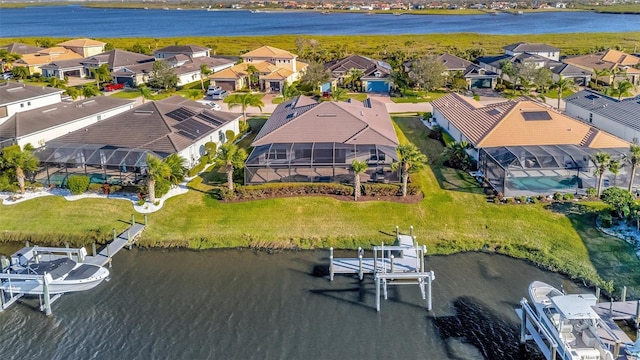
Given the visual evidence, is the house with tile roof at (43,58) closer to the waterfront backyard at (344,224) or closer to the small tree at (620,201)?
the waterfront backyard at (344,224)

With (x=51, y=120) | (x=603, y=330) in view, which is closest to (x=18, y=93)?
(x=51, y=120)

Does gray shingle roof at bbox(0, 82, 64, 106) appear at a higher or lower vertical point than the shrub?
higher

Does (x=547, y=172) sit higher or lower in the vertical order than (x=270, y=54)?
lower

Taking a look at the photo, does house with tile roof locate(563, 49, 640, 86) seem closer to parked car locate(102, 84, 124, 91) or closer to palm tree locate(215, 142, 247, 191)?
palm tree locate(215, 142, 247, 191)

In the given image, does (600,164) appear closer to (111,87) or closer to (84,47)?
(111,87)

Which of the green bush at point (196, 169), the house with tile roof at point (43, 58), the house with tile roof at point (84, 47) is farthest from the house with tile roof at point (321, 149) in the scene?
the house with tile roof at point (84, 47)

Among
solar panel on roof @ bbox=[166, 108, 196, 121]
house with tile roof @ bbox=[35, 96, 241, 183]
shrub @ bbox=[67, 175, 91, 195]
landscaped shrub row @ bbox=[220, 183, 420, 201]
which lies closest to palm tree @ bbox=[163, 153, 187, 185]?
house with tile roof @ bbox=[35, 96, 241, 183]

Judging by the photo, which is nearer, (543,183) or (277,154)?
(543,183)
